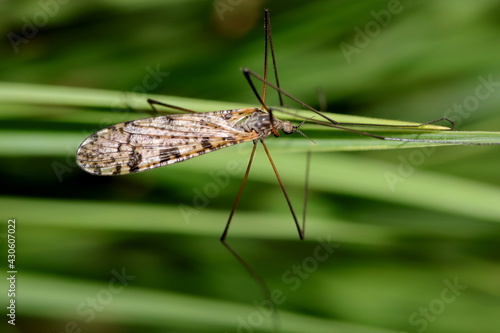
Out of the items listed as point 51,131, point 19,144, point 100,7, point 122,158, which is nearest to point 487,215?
point 122,158

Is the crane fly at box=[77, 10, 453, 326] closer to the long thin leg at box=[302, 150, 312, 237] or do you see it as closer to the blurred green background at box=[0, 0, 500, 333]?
the blurred green background at box=[0, 0, 500, 333]

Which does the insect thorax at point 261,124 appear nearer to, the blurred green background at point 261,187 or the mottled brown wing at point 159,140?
the mottled brown wing at point 159,140

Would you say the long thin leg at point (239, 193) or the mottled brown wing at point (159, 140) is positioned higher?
the mottled brown wing at point (159, 140)

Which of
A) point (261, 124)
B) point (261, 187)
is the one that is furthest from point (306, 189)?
point (261, 124)

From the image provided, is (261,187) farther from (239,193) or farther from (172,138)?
(172,138)

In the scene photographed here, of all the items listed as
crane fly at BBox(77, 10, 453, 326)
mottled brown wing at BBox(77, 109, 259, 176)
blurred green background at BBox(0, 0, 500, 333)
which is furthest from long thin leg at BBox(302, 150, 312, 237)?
mottled brown wing at BBox(77, 109, 259, 176)

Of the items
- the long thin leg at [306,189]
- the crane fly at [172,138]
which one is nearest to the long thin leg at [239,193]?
the crane fly at [172,138]

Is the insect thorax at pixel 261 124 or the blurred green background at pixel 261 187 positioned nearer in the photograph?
the insect thorax at pixel 261 124
